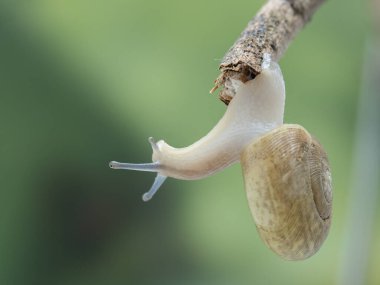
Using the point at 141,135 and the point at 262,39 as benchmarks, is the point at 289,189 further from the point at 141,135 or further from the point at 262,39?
the point at 141,135

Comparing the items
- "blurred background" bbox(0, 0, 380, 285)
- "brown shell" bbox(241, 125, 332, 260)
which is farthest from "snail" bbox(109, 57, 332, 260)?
"blurred background" bbox(0, 0, 380, 285)

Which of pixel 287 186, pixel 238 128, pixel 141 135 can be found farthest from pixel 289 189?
pixel 141 135

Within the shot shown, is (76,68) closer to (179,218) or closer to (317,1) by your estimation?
(179,218)

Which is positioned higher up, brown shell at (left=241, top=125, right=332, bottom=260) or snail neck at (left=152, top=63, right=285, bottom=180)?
snail neck at (left=152, top=63, right=285, bottom=180)

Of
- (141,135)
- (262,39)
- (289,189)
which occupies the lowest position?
(289,189)

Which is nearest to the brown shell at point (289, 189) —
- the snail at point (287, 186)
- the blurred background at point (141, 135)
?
the snail at point (287, 186)

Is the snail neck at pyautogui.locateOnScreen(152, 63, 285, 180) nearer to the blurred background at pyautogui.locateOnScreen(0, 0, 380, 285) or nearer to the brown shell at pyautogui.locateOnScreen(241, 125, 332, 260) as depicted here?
the brown shell at pyautogui.locateOnScreen(241, 125, 332, 260)
